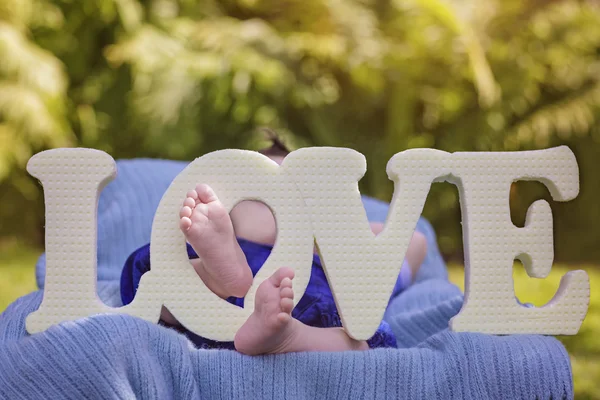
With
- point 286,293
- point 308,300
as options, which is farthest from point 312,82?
point 286,293

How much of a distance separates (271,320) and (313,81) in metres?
2.21

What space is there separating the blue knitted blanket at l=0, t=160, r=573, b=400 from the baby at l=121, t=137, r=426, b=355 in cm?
4

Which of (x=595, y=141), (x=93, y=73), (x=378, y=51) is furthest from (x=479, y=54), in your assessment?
(x=93, y=73)

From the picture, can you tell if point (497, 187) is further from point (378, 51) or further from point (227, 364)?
point (378, 51)

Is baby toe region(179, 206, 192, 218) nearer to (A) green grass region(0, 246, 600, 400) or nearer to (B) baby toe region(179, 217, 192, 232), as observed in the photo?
(B) baby toe region(179, 217, 192, 232)

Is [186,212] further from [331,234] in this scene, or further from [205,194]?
[331,234]

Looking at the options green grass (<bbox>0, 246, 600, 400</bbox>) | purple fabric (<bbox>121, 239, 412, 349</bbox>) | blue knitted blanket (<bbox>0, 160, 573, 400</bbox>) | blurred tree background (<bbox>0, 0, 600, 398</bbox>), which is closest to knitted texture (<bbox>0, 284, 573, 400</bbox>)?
blue knitted blanket (<bbox>0, 160, 573, 400</bbox>)

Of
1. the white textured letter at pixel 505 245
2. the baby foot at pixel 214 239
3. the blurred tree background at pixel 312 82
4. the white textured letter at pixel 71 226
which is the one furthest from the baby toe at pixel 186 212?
the blurred tree background at pixel 312 82

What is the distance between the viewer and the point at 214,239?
2.64 ft

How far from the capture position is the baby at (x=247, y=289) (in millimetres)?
744

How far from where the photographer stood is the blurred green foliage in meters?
2.55

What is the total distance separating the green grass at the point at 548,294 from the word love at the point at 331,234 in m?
0.71

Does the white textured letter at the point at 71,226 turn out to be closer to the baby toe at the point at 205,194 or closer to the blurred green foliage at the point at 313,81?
the baby toe at the point at 205,194

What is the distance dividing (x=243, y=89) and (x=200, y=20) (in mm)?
489
